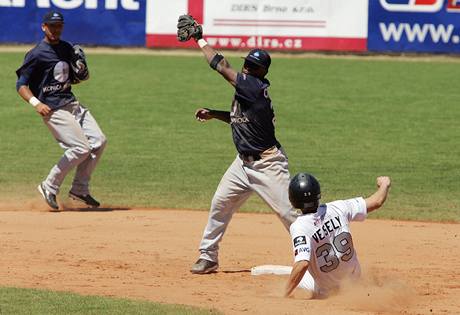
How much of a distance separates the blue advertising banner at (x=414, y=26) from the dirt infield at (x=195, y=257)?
1417cm

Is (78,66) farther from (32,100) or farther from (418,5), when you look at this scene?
(418,5)

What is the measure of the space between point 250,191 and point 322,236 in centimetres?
155

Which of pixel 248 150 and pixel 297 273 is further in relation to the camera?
pixel 248 150

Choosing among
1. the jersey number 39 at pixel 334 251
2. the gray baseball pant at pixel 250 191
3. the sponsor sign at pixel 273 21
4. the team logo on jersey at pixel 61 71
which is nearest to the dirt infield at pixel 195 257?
the jersey number 39 at pixel 334 251

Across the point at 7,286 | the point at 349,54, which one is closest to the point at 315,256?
the point at 7,286

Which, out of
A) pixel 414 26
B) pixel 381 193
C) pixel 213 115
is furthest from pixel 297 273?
pixel 414 26

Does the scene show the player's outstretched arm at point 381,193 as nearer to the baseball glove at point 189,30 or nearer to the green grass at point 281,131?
the baseball glove at point 189,30

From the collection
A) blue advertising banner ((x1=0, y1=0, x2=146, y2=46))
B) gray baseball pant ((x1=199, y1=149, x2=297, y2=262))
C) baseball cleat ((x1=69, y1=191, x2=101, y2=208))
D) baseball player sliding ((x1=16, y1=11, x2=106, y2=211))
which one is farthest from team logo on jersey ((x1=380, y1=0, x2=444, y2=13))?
gray baseball pant ((x1=199, y1=149, x2=297, y2=262))

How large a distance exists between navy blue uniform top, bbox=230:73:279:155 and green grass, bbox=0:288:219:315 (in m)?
→ 1.92

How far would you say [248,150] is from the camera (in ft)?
31.3

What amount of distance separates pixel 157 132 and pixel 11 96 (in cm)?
423

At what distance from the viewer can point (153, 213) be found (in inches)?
508

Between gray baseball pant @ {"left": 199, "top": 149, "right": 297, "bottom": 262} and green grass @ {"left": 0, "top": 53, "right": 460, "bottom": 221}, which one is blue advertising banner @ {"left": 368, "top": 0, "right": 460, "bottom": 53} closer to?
green grass @ {"left": 0, "top": 53, "right": 460, "bottom": 221}

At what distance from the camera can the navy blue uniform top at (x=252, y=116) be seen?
934 cm
